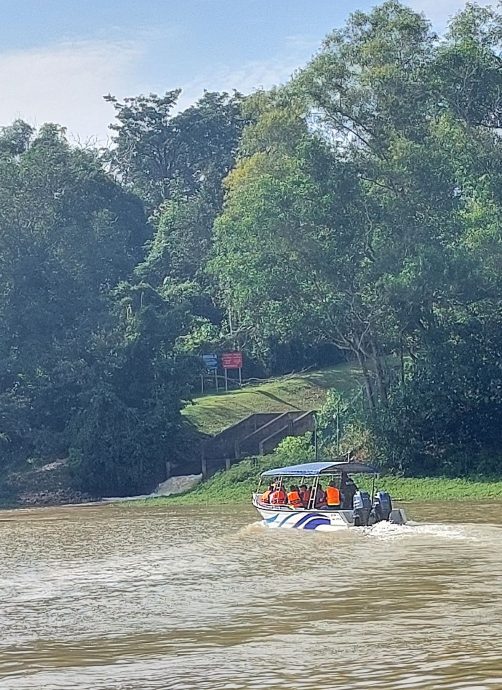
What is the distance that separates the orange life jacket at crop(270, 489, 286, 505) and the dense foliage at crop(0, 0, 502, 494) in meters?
12.1

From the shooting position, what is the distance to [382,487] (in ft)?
131

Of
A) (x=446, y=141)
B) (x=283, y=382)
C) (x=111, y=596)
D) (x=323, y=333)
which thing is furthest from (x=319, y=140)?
(x=111, y=596)

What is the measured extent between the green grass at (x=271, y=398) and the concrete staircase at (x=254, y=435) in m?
2.34

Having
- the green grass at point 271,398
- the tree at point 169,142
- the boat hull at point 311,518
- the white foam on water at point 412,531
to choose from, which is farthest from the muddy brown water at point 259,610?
the tree at point 169,142

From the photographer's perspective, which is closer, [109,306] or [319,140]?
[319,140]

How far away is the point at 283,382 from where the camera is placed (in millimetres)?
59344

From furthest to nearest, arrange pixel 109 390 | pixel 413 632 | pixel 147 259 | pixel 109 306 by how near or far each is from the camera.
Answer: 1. pixel 147 259
2. pixel 109 306
3. pixel 109 390
4. pixel 413 632

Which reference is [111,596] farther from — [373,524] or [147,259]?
[147,259]

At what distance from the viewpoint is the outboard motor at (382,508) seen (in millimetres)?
26672

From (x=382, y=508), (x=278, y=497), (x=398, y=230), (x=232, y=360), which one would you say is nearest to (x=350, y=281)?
(x=398, y=230)

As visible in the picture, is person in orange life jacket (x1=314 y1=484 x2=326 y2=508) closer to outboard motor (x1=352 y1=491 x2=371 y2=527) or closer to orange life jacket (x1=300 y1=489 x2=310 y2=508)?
orange life jacket (x1=300 y1=489 x2=310 y2=508)

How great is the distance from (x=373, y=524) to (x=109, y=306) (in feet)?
103

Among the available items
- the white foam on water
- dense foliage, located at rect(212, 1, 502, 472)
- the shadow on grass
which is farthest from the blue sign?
the white foam on water

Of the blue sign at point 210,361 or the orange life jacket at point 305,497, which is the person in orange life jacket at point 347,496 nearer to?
the orange life jacket at point 305,497
